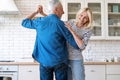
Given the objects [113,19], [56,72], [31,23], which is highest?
[113,19]

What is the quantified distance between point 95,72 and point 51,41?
96.7 inches

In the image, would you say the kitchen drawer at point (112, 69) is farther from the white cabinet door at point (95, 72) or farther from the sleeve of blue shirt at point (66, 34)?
the sleeve of blue shirt at point (66, 34)

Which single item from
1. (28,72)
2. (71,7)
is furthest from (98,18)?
(28,72)

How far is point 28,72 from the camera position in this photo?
412cm

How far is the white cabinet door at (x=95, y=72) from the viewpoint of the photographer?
4.19 meters

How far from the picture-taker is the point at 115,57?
461 cm

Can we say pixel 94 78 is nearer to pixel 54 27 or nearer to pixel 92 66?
pixel 92 66

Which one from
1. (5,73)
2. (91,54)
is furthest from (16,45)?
(91,54)

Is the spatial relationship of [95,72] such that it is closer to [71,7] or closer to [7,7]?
[71,7]

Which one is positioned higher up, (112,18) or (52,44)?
(112,18)

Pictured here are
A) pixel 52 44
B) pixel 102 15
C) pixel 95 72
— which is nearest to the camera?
pixel 52 44

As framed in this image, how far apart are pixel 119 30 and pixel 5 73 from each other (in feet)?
7.59

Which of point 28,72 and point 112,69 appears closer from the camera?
point 28,72

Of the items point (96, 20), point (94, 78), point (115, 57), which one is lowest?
point (94, 78)
